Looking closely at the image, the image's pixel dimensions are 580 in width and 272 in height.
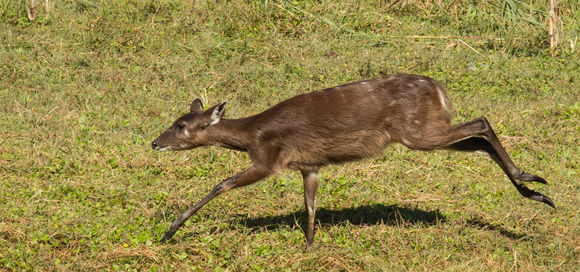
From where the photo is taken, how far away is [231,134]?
22.2ft

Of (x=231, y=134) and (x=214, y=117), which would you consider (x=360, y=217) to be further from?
(x=214, y=117)

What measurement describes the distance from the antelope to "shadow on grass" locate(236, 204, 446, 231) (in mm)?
435

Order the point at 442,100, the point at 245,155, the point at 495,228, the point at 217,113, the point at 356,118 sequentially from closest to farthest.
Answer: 1. the point at 356,118
2. the point at 442,100
3. the point at 217,113
4. the point at 495,228
5. the point at 245,155

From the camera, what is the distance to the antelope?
652 centimetres

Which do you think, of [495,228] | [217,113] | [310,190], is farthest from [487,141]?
[217,113]

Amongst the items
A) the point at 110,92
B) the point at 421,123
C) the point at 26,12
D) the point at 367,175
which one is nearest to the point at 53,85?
the point at 110,92

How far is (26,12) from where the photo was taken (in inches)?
470

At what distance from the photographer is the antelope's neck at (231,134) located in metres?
6.71

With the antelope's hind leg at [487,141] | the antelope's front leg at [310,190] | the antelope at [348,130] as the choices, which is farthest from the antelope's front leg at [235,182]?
the antelope's hind leg at [487,141]

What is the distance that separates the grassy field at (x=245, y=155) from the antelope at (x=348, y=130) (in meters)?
0.49

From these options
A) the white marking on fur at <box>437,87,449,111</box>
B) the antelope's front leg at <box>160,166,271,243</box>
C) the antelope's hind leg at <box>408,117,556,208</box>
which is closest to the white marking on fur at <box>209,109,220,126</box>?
the antelope's front leg at <box>160,166,271,243</box>

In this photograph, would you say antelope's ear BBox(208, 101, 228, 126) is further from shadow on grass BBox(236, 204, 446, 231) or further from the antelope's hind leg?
the antelope's hind leg

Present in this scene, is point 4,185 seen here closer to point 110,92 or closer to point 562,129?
point 110,92

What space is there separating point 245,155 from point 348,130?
7.48 ft
